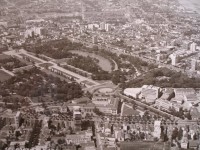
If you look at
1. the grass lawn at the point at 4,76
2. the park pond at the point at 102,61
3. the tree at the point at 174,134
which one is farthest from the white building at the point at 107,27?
the tree at the point at 174,134

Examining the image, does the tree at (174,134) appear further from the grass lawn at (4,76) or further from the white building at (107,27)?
the white building at (107,27)

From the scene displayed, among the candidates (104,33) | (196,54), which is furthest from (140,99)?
(104,33)

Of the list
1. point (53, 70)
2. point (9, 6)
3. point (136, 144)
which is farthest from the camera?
point (9, 6)

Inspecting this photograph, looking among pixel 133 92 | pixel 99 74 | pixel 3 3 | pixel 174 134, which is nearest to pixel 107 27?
pixel 3 3

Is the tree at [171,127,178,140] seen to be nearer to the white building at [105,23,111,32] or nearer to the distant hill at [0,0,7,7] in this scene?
the white building at [105,23,111,32]

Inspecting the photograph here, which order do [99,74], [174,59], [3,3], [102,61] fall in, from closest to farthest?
[99,74]
[174,59]
[102,61]
[3,3]

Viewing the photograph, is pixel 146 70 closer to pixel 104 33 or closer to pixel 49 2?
pixel 104 33

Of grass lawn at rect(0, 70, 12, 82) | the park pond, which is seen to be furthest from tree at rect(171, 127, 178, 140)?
grass lawn at rect(0, 70, 12, 82)

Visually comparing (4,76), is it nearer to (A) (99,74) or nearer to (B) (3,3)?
(A) (99,74)
